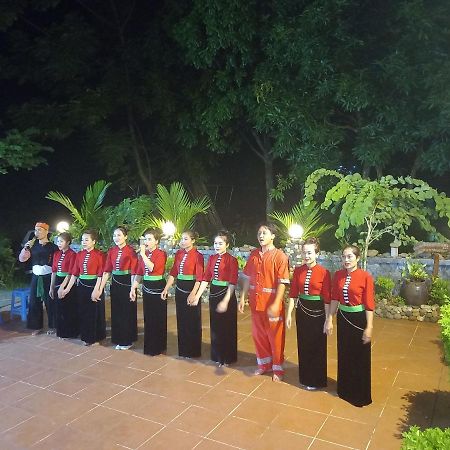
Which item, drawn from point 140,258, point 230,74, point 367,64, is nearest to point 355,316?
point 140,258

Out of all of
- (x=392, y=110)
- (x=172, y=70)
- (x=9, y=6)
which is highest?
(x=9, y=6)

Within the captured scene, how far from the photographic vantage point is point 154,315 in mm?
5895

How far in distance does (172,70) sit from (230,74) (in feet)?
7.25

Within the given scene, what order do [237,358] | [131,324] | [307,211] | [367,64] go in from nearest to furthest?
1. [237,358]
2. [131,324]
3. [307,211]
4. [367,64]

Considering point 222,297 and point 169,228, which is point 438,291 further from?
point 169,228

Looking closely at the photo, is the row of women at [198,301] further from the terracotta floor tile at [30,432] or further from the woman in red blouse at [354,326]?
the terracotta floor tile at [30,432]

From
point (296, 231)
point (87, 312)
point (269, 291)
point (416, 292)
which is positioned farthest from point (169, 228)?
point (416, 292)

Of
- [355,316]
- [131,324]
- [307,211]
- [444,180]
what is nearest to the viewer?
[355,316]

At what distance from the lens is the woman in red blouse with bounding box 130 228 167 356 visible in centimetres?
584

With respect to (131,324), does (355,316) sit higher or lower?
higher

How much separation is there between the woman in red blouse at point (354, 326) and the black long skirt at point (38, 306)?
13.7 feet

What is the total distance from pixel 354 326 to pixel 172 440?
1.91 meters

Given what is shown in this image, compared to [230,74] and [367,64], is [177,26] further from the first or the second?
[367,64]

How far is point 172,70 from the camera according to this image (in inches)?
484
